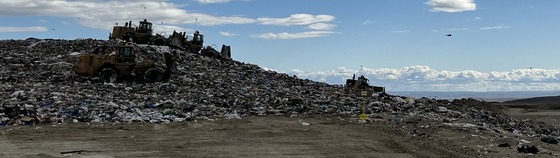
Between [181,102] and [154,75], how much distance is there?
6.09m

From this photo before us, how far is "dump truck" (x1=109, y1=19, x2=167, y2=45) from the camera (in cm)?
3192

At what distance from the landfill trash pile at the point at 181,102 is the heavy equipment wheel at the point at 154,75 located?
0.51m

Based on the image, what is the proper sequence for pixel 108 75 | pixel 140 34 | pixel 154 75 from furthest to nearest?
pixel 140 34 < pixel 154 75 < pixel 108 75

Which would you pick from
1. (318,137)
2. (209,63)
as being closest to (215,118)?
(318,137)

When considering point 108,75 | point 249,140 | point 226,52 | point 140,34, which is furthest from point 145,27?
point 249,140

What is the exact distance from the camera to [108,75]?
22.4 m

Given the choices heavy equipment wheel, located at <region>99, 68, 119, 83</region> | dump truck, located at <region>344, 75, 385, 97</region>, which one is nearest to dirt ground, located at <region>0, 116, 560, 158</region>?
heavy equipment wheel, located at <region>99, 68, 119, 83</region>

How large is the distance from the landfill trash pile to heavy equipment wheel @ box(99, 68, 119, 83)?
351 millimetres

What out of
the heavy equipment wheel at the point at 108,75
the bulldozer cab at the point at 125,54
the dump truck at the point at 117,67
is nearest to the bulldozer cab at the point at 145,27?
the dump truck at the point at 117,67

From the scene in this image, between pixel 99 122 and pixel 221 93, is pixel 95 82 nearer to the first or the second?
pixel 221 93

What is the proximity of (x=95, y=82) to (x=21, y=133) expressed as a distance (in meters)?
10.3

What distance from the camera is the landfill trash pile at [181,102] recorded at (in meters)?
15.0

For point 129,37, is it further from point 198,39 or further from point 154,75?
point 154,75

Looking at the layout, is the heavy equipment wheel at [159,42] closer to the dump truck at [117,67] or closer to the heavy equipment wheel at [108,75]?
the dump truck at [117,67]
